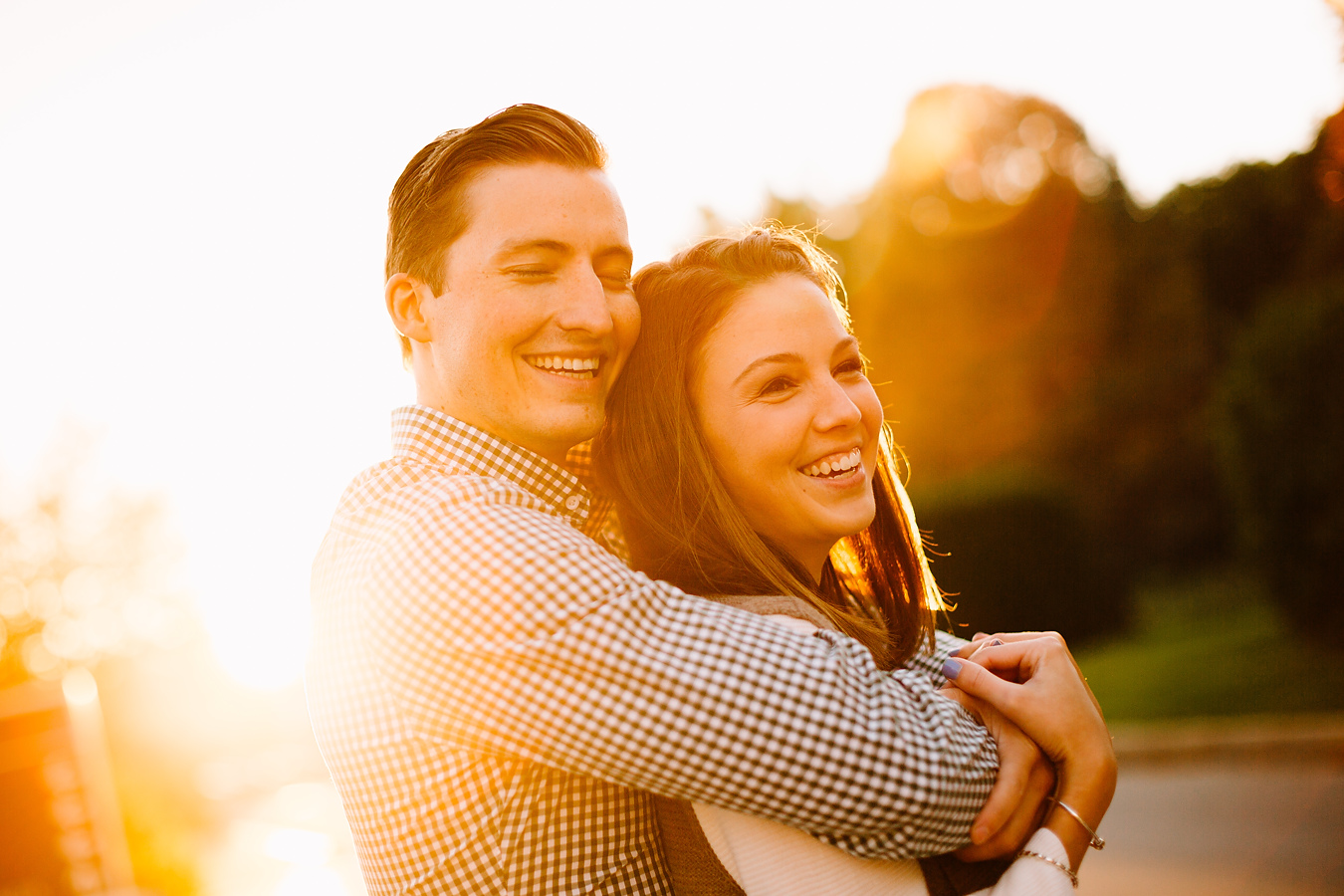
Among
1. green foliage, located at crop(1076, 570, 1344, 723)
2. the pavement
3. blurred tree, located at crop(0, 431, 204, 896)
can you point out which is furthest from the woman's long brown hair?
blurred tree, located at crop(0, 431, 204, 896)

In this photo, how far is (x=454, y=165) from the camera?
266cm

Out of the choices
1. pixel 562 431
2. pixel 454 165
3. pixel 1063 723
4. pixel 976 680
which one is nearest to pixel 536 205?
pixel 454 165

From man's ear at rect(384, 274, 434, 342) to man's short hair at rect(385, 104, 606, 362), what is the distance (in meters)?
0.03

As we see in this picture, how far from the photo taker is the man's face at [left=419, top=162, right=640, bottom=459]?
252 centimetres

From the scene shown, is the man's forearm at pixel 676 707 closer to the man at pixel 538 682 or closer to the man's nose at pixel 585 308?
the man at pixel 538 682

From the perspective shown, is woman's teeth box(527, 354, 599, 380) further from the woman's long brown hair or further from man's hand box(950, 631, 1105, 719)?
man's hand box(950, 631, 1105, 719)

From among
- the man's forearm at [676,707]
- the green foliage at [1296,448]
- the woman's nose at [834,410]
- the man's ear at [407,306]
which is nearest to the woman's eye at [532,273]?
the man's ear at [407,306]

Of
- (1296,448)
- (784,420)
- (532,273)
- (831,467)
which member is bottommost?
(1296,448)

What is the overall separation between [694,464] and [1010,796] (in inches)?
43.1

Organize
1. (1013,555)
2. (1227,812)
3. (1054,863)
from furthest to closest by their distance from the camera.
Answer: (1013,555), (1227,812), (1054,863)

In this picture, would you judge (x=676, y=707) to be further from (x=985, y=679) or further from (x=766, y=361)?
(x=766, y=361)

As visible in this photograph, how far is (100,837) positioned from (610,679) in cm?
803

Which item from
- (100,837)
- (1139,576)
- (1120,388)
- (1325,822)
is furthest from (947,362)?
Result: (100,837)

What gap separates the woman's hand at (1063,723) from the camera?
2.15 metres
